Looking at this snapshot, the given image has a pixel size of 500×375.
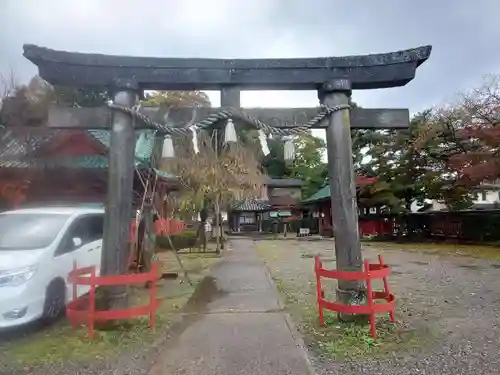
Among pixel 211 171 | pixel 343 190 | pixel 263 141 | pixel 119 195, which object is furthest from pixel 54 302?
pixel 211 171

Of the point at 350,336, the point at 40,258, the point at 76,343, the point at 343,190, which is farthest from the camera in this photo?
the point at 343,190

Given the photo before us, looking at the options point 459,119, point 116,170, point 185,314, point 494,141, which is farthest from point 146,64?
point 459,119

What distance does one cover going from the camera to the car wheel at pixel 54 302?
570 cm

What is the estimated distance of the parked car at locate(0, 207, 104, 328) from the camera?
5141 millimetres

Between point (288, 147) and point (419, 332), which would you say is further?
point (288, 147)

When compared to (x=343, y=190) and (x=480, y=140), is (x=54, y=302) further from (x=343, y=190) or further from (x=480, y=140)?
(x=480, y=140)

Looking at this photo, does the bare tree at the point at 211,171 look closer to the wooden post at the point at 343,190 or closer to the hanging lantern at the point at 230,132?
the hanging lantern at the point at 230,132

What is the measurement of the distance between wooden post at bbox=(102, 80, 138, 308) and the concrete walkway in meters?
1.25

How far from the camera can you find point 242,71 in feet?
19.7

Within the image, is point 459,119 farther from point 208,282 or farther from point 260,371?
point 260,371

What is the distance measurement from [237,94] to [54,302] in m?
4.10

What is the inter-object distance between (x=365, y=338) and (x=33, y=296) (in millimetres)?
4341

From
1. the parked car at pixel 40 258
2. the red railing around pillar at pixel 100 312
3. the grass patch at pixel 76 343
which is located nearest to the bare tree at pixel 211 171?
the parked car at pixel 40 258

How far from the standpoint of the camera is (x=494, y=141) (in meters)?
16.5
